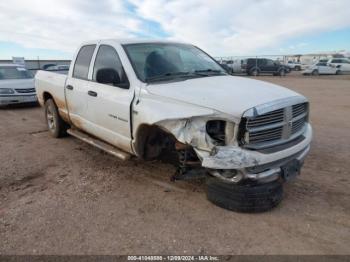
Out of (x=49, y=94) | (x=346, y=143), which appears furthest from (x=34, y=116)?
(x=346, y=143)

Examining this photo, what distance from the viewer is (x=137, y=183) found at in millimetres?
4566

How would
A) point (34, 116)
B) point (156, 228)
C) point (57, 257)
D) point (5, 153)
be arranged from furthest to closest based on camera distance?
1. point (34, 116)
2. point (5, 153)
3. point (156, 228)
4. point (57, 257)

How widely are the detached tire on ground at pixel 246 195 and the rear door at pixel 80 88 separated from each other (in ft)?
8.83

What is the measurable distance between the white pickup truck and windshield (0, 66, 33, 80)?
8354mm

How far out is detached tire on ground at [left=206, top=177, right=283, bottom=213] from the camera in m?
3.50

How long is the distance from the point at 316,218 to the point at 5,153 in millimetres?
5354

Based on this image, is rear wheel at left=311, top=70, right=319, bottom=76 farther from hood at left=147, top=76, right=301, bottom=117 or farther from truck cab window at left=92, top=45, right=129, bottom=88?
truck cab window at left=92, top=45, right=129, bottom=88

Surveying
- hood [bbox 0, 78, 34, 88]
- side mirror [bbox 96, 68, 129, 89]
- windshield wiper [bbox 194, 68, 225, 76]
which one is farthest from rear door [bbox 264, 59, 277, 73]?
side mirror [bbox 96, 68, 129, 89]

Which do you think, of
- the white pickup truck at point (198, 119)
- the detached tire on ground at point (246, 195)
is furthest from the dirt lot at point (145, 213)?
the white pickup truck at point (198, 119)

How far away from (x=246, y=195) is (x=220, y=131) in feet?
2.48

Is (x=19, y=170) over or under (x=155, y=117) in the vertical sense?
under

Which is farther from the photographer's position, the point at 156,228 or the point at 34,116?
the point at 34,116

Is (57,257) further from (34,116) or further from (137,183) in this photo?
(34,116)

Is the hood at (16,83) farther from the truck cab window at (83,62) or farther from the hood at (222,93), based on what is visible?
the hood at (222,93)
